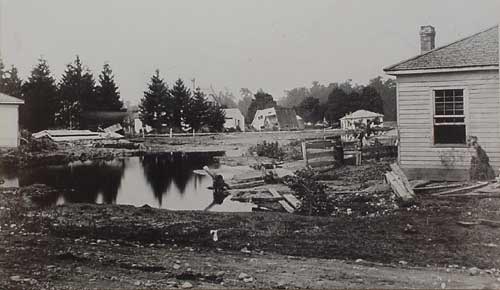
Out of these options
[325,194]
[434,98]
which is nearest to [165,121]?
[325,194]

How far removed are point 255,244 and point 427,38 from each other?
8.58 ft

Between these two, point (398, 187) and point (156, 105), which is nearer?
point (398, 187)

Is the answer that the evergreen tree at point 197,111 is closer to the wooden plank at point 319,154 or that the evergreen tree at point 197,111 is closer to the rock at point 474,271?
the wooden plank at point 319,154

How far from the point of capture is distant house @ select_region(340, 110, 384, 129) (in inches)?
198

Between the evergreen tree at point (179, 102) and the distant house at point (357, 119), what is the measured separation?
1711 mm

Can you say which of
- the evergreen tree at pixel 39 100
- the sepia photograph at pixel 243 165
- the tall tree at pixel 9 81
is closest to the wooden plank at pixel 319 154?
the sepia photograph at pixel 243 165

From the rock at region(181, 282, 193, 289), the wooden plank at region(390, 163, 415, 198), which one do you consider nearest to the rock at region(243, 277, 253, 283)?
the rock at region(181, 282, 193, 289)

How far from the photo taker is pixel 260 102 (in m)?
5.02

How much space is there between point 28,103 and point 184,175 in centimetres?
198

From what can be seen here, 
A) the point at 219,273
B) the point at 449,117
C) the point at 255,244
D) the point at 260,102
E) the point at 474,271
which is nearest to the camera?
the point at 474,271

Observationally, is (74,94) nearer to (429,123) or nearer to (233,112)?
(233,112)

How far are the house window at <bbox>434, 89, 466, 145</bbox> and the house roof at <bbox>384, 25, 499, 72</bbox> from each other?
313 millimetres

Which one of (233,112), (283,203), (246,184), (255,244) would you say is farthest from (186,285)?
(233,112)

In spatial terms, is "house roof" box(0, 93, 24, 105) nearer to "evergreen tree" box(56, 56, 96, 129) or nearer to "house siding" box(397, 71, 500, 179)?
"evergreen tree" box(56, 56, 96, 129)
